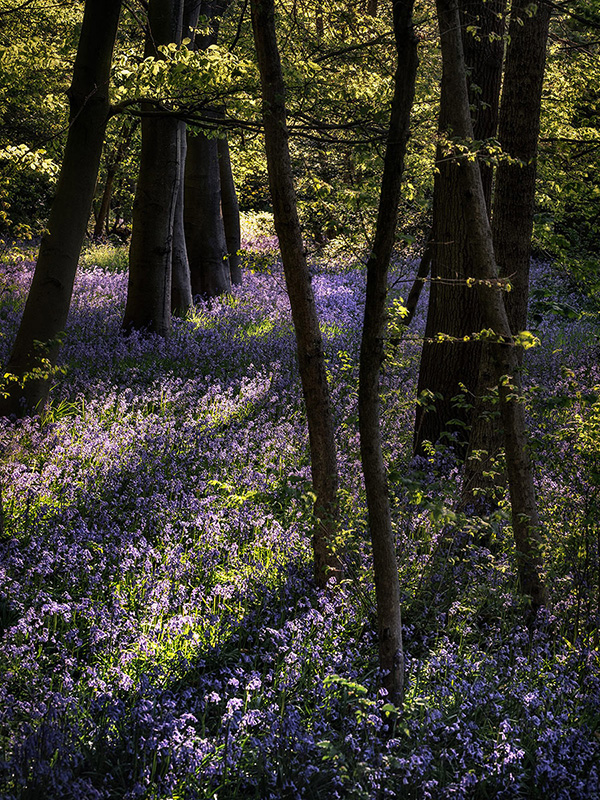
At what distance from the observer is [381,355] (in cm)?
334

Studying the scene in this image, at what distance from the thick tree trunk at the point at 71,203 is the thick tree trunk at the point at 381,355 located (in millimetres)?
4347

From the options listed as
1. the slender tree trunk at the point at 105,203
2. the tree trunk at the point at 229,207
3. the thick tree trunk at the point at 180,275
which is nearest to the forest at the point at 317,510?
the thick tree trunk at the point at 180,275

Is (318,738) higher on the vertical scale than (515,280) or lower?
lower

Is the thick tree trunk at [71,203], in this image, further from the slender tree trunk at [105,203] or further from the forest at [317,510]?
the slender tree trunk at [105,203]

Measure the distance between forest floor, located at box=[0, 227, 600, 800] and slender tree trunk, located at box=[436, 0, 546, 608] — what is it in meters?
0.17

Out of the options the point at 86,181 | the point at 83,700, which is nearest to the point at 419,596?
the point at 83,700

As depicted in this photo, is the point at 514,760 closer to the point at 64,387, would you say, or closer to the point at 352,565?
the point at 352,565

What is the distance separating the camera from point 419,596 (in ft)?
15.6

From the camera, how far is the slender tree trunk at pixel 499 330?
4363mm

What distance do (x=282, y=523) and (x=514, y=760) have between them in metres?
2.89

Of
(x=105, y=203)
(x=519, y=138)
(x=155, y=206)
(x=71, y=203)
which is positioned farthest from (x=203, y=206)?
(x=105, y=203)

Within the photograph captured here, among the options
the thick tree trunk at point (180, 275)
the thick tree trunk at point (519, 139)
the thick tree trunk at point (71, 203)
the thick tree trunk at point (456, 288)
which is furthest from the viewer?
the thick tree trunk at point (180, 275)

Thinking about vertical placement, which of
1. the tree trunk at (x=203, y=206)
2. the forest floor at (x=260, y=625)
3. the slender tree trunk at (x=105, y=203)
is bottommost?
the forest floor at (x=260, y=625)

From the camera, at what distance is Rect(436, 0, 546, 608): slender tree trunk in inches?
172
